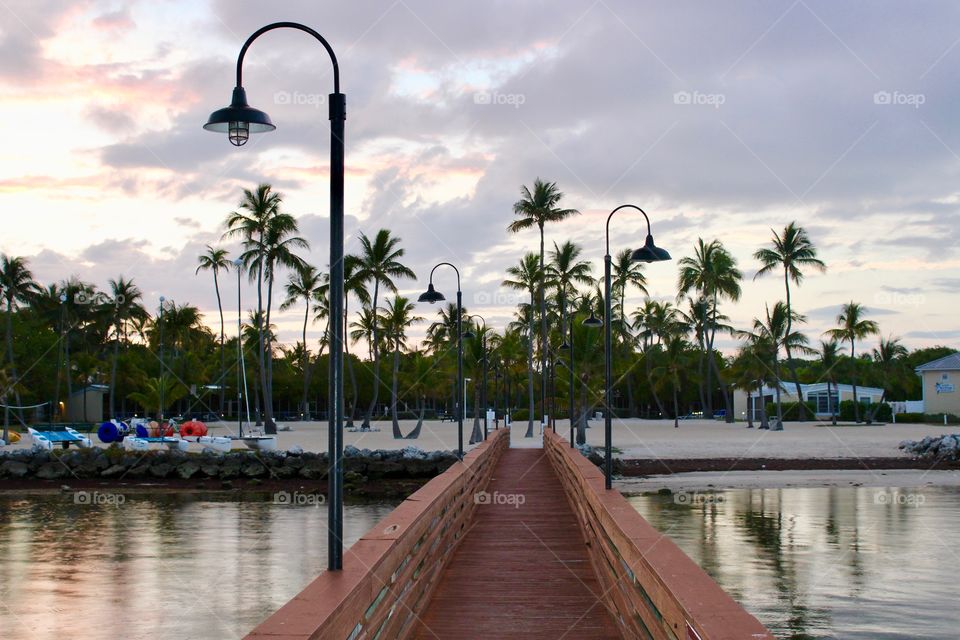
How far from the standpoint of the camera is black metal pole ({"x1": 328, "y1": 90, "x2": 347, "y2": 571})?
6.91 m

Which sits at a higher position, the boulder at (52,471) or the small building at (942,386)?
the small building at (942,386)

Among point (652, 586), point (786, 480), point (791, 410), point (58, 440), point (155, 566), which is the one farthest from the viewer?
point (791, 410)

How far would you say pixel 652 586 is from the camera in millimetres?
6473

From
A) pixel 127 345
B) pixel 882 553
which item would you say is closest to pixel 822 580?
pixel 882 553

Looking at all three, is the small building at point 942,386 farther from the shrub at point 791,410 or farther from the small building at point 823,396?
the shrub at point 791,410

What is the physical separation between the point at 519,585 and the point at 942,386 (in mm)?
77455

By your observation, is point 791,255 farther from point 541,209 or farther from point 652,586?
point 652,586

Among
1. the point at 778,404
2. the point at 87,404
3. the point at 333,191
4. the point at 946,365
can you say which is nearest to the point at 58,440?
the point at 87,404

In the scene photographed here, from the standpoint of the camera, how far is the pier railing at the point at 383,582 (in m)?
5.17

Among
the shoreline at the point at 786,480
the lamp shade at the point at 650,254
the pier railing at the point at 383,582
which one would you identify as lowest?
the shoreline at the point at 786,480

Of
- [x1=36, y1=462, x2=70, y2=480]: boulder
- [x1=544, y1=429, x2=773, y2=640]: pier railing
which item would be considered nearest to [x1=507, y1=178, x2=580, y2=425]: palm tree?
[x1=36, y1=462, x2=70, y2=480]: boulder

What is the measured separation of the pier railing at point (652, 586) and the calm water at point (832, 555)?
3.09 meters

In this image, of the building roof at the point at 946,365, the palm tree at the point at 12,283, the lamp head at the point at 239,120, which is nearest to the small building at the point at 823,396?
the building roof at the point at 946,365

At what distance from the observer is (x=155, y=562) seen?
17.9 m
